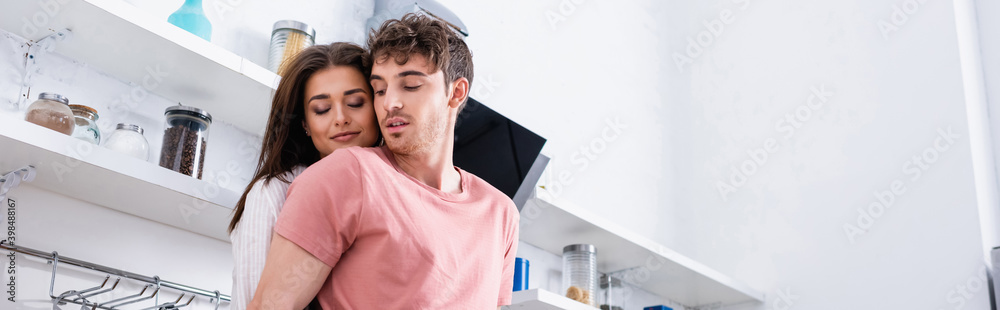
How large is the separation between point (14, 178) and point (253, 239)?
0.48 m

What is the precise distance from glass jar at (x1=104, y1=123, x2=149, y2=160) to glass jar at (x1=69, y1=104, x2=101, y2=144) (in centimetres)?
2

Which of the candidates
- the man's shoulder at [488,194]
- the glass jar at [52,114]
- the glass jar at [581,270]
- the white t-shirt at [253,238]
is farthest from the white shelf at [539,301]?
the glass jar at [52,114]

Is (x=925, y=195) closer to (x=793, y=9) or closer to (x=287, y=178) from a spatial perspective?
(x=793, y=9)

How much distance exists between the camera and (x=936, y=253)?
2.31 metres

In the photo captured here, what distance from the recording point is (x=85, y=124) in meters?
1.28

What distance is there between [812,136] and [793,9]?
52 cm

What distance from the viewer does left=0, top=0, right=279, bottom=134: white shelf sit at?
127 centimetres

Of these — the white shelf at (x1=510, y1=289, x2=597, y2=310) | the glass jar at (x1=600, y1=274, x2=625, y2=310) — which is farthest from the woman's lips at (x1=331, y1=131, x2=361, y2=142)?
the glass jar at (x1=600, y1=274, x2=625, y2=310)

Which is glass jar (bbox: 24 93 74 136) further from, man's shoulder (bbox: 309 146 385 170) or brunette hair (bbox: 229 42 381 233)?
man's shoulder (bbox: 309 146 385 170)

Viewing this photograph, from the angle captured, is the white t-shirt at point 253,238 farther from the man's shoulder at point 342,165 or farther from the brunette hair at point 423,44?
the brunette hair at point 423,44

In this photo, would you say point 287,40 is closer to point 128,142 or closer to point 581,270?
point 128,142

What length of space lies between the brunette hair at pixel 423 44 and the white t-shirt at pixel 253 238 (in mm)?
247

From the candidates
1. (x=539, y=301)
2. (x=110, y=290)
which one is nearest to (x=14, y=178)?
(x=110, y=290)

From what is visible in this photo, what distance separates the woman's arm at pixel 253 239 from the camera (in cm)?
103
